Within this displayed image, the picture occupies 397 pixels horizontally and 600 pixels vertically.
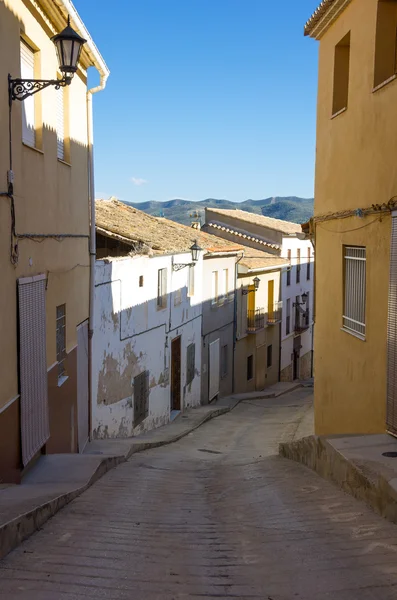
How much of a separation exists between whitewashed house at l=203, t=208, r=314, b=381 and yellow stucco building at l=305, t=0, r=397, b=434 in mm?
21409

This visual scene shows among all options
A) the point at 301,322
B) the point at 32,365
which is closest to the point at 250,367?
the point at 301,322

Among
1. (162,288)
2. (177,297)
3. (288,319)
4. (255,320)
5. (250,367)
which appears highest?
(162,288)

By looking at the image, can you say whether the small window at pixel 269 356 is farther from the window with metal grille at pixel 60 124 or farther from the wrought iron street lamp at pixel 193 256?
the window with metal grille at pixel 60 124

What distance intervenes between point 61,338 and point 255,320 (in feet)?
63.7

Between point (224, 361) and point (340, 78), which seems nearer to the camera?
point (340, 78)

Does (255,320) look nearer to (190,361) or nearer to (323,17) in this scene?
(190,361)

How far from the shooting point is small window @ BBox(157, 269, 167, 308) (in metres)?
18.1

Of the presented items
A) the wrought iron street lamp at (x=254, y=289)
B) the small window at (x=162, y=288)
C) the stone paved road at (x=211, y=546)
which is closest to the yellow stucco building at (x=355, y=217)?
the stone paved road at (x=211, y=546)

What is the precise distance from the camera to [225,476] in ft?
32.4

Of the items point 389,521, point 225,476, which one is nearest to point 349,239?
point 225,476

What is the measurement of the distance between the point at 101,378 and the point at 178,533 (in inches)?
317

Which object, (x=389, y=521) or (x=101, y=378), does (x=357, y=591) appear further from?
(x=101, y=378)

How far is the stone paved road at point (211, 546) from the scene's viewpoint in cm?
420

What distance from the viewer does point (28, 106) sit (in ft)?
28.3
